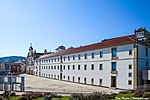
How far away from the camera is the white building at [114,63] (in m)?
35.4

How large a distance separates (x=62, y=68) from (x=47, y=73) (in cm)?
1817

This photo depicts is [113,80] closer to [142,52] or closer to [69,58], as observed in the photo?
[142,52]

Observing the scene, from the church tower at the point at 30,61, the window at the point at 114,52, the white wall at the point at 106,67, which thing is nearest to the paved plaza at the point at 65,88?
the white wall at the point at 106,67

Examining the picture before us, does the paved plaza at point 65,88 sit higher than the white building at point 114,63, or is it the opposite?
the white building at point 114,63

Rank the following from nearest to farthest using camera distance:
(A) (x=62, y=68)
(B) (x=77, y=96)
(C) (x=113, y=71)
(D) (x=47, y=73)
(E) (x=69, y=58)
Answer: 1. (B) (x=77, y=96)
2. (C) (x=113, y=71)
3. (E) (x=69, y=58)
4. (A) (x=62, y=68)
5. (D) (x=47, y=73)

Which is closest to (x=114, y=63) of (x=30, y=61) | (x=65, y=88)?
(x=65, y=88)

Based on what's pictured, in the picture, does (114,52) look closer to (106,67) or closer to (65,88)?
(106,67)

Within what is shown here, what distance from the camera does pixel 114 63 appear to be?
1545 inches

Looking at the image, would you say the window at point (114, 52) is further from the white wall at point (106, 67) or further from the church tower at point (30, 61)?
the church tower at point (30, 61)

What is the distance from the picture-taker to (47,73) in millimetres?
80188

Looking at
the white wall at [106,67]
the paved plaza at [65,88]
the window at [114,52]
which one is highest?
the window at [114,52]

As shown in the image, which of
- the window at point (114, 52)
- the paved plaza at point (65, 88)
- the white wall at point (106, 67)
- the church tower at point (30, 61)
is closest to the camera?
the paved plaza at point (65, 88)

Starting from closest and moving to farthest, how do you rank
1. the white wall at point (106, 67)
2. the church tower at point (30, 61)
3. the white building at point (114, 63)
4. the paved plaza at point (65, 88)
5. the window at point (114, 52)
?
the paved plaza at point (65, 88) < the white building at point (114, 63) < the white wall at point (106, 67) < the window at point (114, 52) < the church tower at point (30, 61)

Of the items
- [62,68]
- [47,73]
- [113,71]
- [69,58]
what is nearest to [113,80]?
[113,71]
